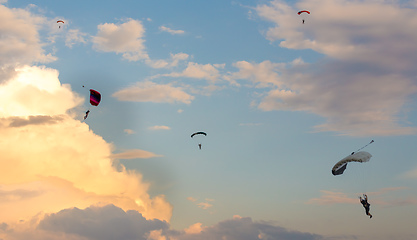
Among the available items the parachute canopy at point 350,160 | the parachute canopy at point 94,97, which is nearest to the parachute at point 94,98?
the parachute canopy at point 94,97

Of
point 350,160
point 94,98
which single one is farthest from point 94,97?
point 350,160

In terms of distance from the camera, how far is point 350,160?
70.4 metres

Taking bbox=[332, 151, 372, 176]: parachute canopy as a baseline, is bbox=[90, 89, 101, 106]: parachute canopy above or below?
above

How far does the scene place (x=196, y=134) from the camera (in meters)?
89.1

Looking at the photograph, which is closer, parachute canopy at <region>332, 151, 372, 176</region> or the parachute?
parachute canopy at <region>332, 151, 372, 176</region>

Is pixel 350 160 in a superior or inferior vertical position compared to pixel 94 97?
inferior

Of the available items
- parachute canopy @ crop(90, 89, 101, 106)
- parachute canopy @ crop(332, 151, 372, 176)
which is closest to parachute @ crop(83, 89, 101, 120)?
parachute canopy @ crop(90, 89, 101, 106)

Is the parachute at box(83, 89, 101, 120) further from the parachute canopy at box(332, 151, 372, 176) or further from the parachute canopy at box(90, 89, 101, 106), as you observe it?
the parachute canopy at box(332, 151, 372, 176)

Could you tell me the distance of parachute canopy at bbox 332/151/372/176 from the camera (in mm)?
68300

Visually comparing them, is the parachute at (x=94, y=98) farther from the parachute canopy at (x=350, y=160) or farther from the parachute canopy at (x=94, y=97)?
the parachute canopy at (x=350, y=160)

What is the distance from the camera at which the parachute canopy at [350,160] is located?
6830cm

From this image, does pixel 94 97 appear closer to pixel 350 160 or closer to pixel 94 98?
pixel 94 98

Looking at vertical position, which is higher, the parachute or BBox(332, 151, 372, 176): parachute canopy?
the parachute

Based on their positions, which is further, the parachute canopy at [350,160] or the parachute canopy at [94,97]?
the parachute canopy at [94,97]
